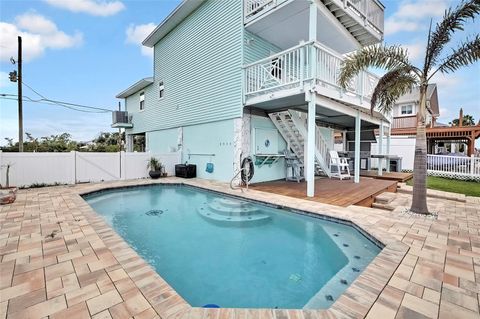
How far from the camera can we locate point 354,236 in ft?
13.5

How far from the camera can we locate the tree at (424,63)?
4.45 metres

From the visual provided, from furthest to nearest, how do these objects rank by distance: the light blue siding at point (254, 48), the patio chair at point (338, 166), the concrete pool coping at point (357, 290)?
1. the patio chair at point (338, 166)
2. the light blue siding at point (254, 48)
3. the concrete pool coping at point (357, 290)

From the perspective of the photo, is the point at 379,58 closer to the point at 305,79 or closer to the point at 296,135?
the point at 305,79

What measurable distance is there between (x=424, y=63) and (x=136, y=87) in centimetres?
1505

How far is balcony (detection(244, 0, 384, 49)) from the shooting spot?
24.1 ft

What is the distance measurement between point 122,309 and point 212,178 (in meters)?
8.01

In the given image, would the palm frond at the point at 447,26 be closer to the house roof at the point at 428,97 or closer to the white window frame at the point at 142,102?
the house roof at the point at 428,97

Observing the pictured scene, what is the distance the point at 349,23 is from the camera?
848 cm

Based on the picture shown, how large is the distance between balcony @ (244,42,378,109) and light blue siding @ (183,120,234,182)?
67.2 inches

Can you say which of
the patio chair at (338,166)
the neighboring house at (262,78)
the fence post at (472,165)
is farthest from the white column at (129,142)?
the fence post at (472,165)

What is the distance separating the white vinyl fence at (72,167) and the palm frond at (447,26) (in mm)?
10242

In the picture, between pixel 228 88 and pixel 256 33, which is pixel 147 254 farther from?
pixel 256 33

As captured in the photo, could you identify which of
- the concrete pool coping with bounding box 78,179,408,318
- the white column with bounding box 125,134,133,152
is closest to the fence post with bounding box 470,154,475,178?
the concrete pool coping with bounding box 78,179,408,318

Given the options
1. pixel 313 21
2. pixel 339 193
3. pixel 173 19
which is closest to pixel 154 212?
pixel 339 193
